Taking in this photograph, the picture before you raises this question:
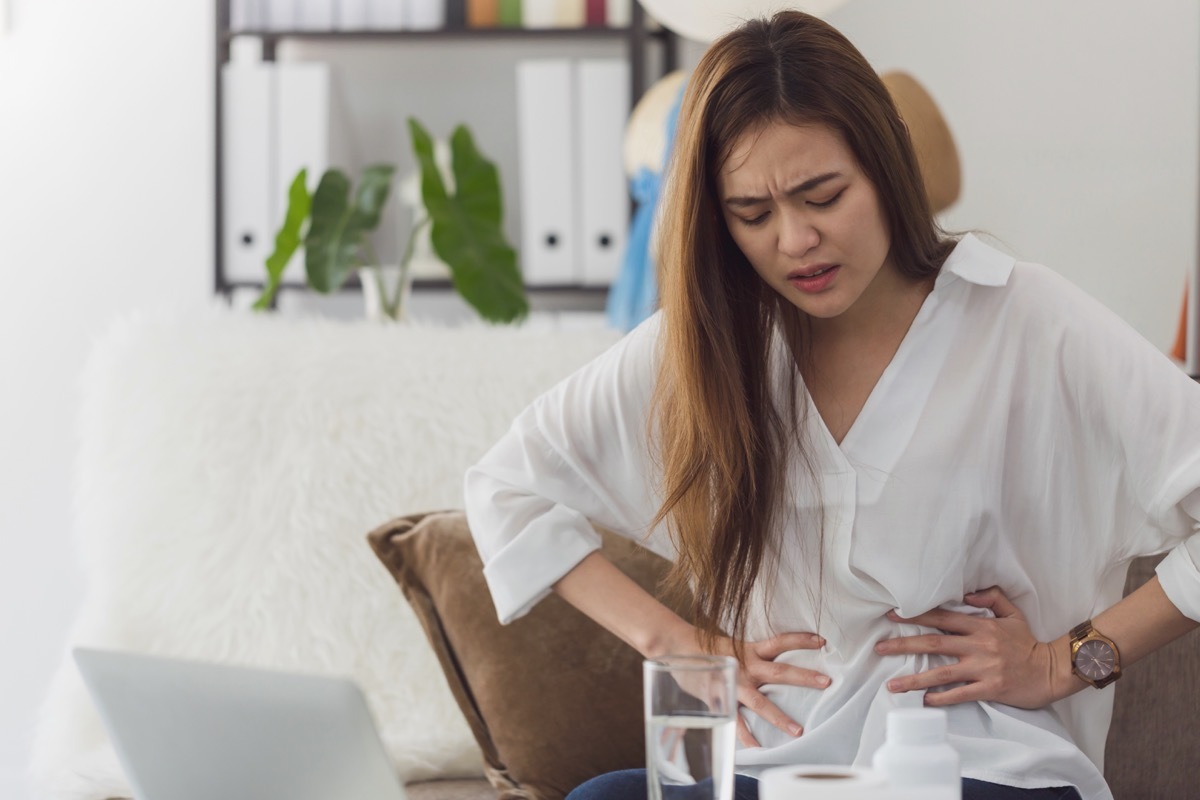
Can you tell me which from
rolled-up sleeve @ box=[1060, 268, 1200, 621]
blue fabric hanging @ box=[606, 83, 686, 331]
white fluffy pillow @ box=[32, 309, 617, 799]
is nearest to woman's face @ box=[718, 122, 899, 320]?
rolled-up sleeve @ box=[1060, 268, 1200, 621]

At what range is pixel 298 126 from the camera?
270cm

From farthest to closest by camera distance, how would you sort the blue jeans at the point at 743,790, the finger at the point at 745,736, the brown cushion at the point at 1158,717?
the brown cushion at the point at 1158,717, the finger at the point at 745,736, the blue jeans at the point at 743,790

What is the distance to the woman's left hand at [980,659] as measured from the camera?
3.50ft

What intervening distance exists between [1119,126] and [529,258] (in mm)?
1241

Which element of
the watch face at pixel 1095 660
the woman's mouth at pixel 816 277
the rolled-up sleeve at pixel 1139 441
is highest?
the woman's mouth at pixel 816 277

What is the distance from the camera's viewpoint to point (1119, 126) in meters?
1.88

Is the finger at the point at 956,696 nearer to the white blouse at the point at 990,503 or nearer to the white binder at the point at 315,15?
the white blouse at the point at 990,503

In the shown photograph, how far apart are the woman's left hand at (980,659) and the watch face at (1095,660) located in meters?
0.02

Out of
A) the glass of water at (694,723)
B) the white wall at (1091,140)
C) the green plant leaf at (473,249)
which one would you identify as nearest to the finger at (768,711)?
the glass of water at (694,723)

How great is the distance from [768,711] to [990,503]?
10.3 inches

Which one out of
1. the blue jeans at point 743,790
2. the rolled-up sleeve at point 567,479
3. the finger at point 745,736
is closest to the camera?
the blue jeans at point 743,790

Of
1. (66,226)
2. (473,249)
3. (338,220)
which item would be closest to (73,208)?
(66,226)

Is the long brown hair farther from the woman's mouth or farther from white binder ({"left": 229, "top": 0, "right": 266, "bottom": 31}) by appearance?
white binder ({"left": 229, "top": 0, "right": 266, "bottom": 31})

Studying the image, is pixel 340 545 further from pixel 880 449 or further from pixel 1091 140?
pixel 1091 140
